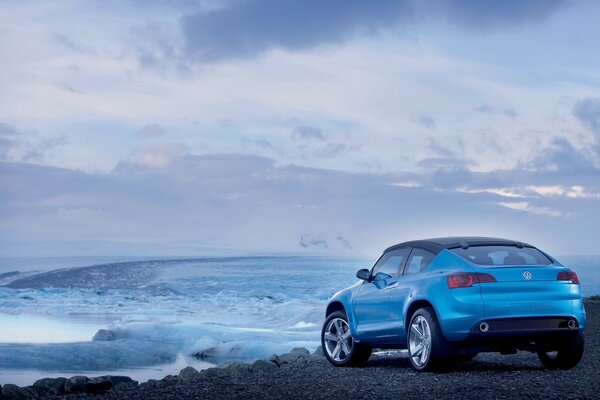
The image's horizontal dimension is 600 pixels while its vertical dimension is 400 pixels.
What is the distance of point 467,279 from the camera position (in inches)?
428

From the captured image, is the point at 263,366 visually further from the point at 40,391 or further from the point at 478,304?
the point at 478,304

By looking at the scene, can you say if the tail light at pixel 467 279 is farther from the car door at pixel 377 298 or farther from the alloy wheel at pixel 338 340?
the alloy wheel at pixel 338 340

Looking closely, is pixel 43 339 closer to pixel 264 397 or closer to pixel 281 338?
pixel 281 338

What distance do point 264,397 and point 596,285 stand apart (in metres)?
83.9

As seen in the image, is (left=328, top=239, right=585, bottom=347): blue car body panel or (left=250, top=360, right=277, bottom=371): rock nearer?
(left=328, top=239, right=585, bottom=347): blue car body panel

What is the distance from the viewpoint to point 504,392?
31.6 feet

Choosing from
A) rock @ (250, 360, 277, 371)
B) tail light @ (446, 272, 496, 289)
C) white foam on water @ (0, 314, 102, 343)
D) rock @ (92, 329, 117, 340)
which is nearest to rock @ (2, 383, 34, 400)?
rock @ (250, 360, 277, 371)

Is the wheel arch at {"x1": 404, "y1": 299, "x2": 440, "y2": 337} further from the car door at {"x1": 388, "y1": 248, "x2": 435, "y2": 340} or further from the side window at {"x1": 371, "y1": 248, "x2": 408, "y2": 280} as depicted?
the side window at {"x1": 371, "y1": 248, "x2": 408, "y2": 280}

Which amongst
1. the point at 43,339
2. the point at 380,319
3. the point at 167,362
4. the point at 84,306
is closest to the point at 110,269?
the point at 84,306

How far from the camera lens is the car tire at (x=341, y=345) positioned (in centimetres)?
1317

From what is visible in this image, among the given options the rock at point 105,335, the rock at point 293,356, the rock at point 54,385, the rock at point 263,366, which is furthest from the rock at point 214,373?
the rock at point 105,335

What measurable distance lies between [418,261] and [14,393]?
18.3ft

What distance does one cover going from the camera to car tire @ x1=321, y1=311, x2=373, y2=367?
519 inches

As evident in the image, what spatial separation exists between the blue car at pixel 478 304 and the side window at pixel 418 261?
15 mm
